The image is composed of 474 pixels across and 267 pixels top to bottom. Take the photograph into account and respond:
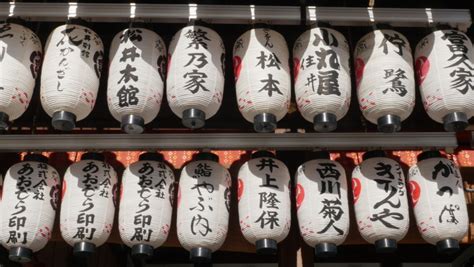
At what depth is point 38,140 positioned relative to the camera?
14.7 feet

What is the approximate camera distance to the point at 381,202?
4.21 metres

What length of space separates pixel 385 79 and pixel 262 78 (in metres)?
0.83

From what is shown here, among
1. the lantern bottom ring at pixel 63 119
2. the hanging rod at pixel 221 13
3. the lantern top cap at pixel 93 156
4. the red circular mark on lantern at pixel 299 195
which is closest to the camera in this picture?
the lantern bottom ring at pixel 63 119

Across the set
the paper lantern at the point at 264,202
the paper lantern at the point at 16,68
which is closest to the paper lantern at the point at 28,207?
the paper lantern at the point at 16,68

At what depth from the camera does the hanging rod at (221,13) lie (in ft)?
15.0

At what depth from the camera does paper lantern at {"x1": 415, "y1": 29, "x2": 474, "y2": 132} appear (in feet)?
13.6

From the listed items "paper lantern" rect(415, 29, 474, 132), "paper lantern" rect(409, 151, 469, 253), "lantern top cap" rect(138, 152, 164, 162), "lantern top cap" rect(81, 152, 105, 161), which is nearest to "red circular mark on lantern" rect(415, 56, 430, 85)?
"paper lantern" rect(415, 29, 474, 132)

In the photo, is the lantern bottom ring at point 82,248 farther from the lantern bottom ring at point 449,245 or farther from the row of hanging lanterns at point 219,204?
the lantern bottom ring at point 449,245

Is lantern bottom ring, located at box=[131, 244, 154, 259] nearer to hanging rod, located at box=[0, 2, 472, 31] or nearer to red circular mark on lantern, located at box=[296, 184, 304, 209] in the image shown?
red circular mark on lantern, located at box=[296, 184, 304, 209]

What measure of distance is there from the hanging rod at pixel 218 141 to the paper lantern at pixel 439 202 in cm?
19

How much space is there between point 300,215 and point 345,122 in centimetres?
149

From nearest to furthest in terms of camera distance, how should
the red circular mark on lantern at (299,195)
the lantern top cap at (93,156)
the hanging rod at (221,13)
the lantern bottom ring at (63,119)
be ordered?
1. the lantern bottom ring at (63,119)
2. the red circular mark on lantern at (299,195)
3. the lantern top cap at (93,156)
4. the hanging rod at (221,13)

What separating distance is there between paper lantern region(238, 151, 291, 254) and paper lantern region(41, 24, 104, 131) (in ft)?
3.95

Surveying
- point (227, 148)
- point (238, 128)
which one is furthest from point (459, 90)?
point (238, 128)
